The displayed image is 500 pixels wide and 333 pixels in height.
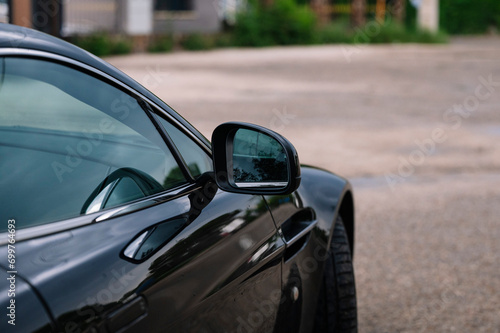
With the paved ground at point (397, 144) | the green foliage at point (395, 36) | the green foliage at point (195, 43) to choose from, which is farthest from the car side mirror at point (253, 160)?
Answer: the green foliage at point (395, 36)

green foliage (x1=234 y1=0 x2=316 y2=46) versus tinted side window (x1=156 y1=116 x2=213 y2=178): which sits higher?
tinted side window (x1=156 y1=116 x2=213 y2=178)

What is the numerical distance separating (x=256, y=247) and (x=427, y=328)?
7.11 feet

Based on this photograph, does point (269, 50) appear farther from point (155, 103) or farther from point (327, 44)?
point (155, 103)

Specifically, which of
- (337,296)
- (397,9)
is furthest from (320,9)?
(337,296)

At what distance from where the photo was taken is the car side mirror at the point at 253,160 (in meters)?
2.15

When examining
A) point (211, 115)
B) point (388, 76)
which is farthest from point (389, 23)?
point (211, 115)

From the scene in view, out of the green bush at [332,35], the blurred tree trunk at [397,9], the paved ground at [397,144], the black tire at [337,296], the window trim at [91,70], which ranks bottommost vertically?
the paved ground at [397,144]

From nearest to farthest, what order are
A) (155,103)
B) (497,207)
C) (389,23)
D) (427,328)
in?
(155,103) → (427,328) → (497,207) → (389,23)

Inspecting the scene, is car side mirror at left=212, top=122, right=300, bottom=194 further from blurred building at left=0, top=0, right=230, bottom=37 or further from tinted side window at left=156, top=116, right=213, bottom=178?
blurred building at left=0, top=0, right=230, bottom=37

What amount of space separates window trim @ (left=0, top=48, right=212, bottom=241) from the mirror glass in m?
0.15

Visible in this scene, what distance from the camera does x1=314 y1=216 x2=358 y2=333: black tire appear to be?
3.15 metres

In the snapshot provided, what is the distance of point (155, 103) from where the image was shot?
215 cm

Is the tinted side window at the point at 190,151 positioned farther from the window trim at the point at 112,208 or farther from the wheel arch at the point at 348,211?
the wheel arch at the point at 348,211

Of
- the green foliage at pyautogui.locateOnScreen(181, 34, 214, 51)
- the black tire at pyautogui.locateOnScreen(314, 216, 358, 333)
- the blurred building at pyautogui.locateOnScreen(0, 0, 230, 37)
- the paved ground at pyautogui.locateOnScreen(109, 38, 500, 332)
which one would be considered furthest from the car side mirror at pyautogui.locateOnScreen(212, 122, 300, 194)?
the green foliage at pyautogui.locateOnScreen(181, 34, 214, 51)
